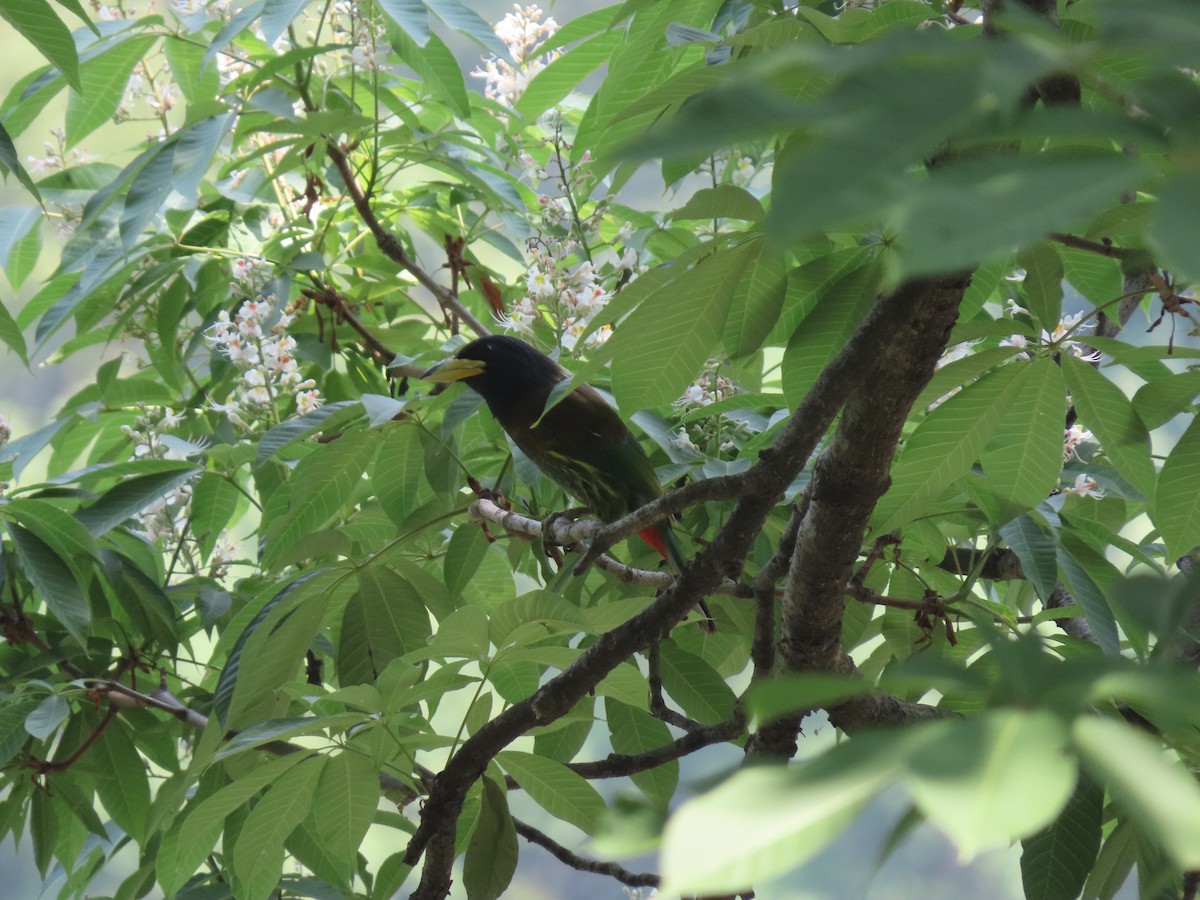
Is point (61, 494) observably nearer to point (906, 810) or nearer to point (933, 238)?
point (906, 810)

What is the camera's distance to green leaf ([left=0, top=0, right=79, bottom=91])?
2.96ft

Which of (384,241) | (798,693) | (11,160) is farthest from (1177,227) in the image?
Result: (384,241)

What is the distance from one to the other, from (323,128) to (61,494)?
24.6 inches

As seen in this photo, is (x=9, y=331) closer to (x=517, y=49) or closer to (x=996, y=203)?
(x=996, y=203)

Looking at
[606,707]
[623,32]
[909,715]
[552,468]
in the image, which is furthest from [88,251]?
[909,715]

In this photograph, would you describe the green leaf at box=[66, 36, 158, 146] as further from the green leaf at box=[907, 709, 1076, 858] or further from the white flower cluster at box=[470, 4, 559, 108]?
the green leaf at box=[907, 709, 1076, 858]

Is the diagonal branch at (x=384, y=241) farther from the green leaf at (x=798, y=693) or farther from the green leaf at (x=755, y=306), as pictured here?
the green leaf at (x=798, y=693)

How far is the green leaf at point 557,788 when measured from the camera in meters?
1.21

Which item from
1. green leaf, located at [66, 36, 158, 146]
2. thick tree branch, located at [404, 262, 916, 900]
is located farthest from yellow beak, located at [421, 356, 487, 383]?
green leaf, located at [66, 36, 158, 146]

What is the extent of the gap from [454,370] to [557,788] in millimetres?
663

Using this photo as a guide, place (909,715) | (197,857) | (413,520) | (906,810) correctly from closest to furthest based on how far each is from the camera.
Result: (906,810)
(909,715)
(197,857)
(413,520)

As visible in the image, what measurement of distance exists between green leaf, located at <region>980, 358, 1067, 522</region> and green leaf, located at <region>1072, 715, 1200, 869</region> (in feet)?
2.44

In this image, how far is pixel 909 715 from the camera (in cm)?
106

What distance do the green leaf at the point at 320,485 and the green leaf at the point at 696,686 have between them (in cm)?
42
